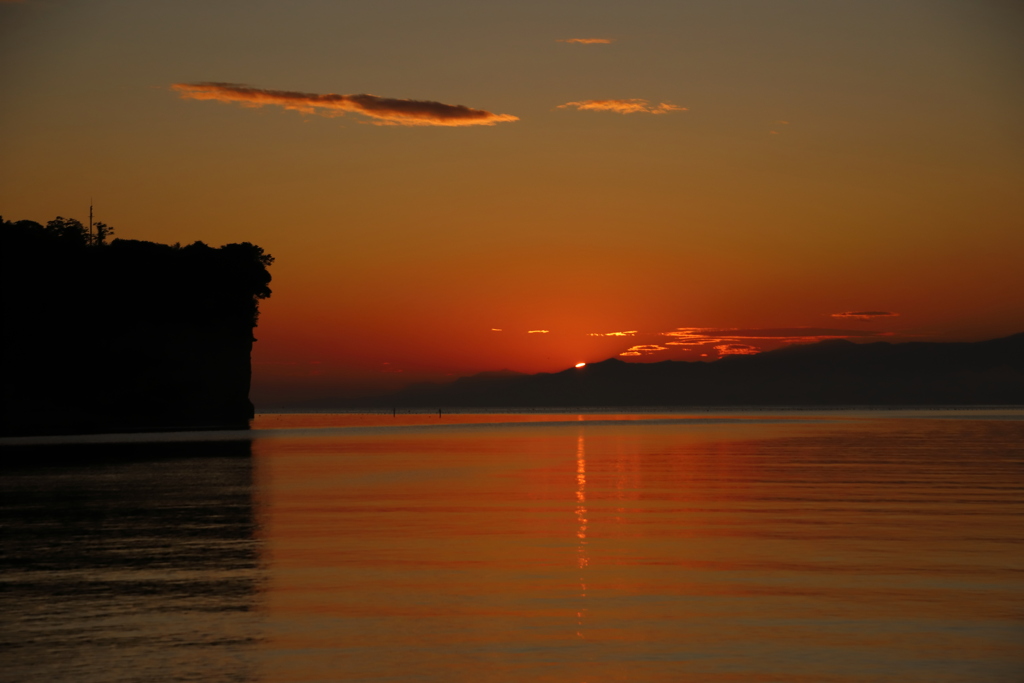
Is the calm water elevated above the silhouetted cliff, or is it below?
below

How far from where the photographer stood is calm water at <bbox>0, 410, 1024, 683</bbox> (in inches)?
513

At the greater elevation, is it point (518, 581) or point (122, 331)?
point (122, 331)

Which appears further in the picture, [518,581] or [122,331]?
[122,331]

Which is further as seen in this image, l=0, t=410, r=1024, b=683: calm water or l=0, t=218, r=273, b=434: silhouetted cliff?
l=0, t=218, r=273, b=434: silhouetted cliff

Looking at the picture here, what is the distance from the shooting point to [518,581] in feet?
60.9

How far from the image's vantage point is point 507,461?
177 ft

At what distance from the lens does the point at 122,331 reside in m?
135

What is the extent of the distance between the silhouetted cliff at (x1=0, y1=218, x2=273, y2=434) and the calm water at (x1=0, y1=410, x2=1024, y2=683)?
92.2 m

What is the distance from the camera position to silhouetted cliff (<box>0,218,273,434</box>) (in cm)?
12325

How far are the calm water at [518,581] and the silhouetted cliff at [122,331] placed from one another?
92.2 meters

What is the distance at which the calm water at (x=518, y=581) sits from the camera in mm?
13031

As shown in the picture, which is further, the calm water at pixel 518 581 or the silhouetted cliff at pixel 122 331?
the silhouetted cliff at pixel 122 331

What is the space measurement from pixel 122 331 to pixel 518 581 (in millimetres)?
126590

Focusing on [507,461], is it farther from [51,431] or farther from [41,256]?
[41,256]
